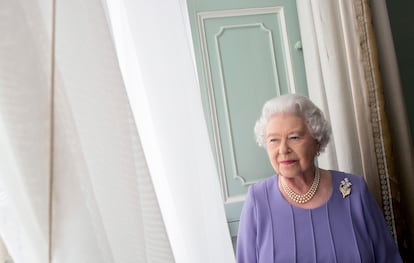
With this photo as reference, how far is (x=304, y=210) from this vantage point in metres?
0.95

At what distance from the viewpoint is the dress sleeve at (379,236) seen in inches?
35.9

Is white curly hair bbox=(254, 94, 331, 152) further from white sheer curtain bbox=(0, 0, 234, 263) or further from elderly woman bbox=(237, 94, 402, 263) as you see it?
white sheer curtain bbox=(0, 0, 234, 263)

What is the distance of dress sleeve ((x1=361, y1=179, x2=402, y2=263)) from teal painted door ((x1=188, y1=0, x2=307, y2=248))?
431 millimetres

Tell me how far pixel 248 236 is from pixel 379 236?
44 centimetres

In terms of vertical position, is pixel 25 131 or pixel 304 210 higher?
pixel 25 131

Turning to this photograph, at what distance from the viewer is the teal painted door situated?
121cm

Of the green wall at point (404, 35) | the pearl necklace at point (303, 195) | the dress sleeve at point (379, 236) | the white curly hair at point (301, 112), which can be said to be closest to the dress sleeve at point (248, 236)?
the pearl necklace at point (303, 195)

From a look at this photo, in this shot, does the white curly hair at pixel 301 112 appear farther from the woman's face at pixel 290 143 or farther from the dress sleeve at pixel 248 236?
the dress sleeve at pixel 248 236

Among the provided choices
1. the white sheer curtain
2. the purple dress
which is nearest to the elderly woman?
the purple dress

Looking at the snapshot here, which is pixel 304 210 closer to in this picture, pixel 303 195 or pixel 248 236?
pixel 303 195

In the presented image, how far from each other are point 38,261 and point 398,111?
130cm

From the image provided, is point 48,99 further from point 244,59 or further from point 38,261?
point 244,59

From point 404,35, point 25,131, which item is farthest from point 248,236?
point 404,35

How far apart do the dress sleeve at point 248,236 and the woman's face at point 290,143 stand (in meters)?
0.18
